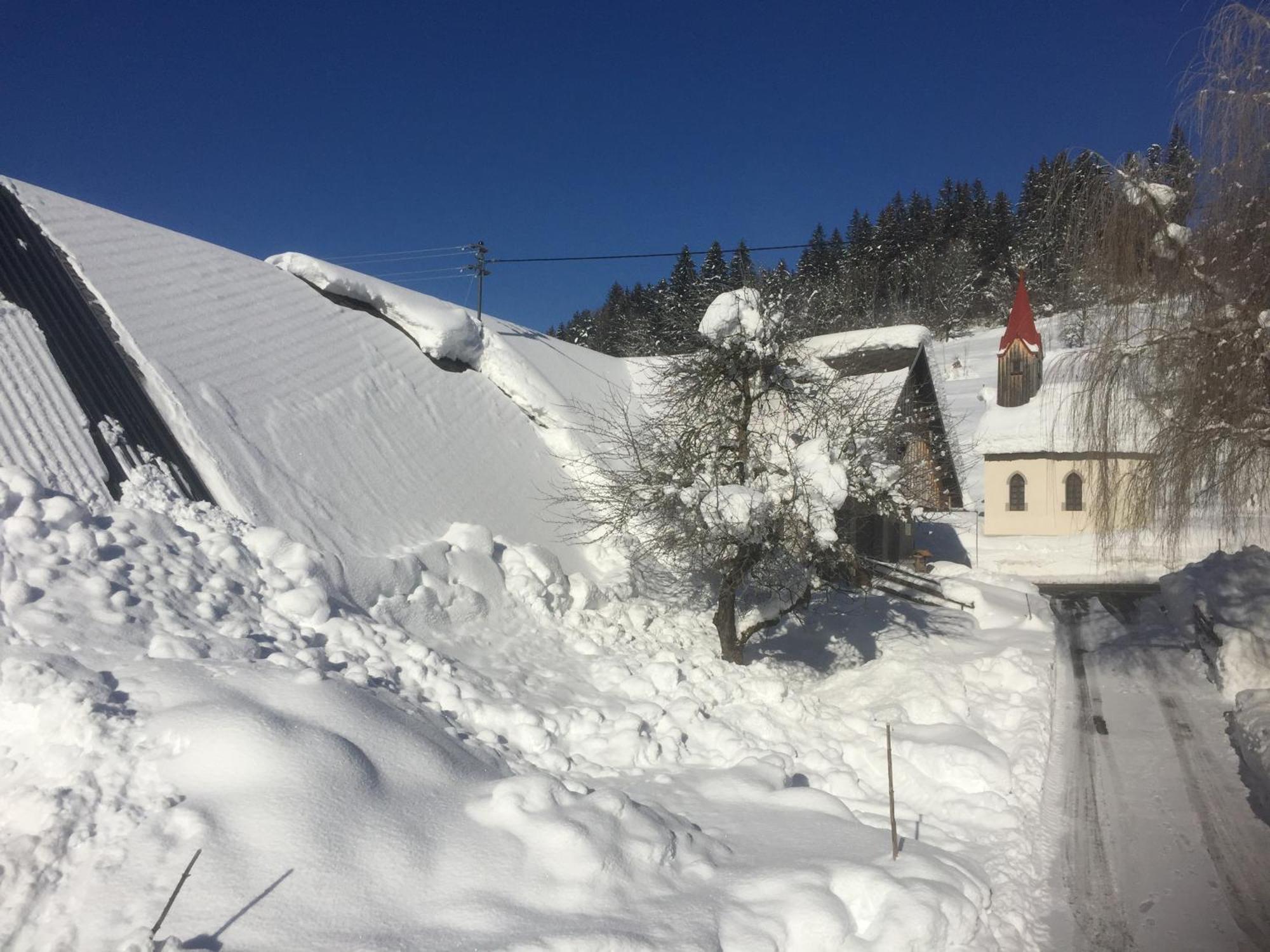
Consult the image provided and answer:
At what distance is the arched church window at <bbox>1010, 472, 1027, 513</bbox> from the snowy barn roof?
17.8 metres

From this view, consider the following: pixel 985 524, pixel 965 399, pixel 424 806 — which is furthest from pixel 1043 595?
pixel 965 399

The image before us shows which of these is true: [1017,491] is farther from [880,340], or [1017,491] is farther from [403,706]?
[403,706]

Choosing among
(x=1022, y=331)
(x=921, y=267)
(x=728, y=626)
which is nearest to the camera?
(x=728, y=626)

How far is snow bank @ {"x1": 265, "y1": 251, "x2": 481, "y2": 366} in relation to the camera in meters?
17.1

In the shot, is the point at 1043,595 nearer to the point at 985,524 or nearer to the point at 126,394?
the point at 985,524

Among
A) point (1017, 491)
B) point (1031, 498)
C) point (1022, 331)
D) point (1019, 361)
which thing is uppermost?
point (1022, 331)

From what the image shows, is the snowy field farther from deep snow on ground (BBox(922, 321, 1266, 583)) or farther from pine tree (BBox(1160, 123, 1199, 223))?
deep snow on ground (BBox(922, 321, 1266, 583))

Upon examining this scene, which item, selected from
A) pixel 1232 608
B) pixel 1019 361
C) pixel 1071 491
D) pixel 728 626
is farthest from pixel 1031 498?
pixel 728 626

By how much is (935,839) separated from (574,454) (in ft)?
33.2

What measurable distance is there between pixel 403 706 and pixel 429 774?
1.54 meters

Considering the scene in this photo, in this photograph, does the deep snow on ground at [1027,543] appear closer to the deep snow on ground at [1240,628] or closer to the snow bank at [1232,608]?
the snow bank at [1232,608]

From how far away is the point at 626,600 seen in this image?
1299cm

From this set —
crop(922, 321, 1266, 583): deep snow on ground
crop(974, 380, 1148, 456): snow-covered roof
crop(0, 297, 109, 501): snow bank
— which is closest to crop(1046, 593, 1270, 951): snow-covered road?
crop(922, 321, 1266, 583): deep snow on ground

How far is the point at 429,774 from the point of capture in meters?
6.43
